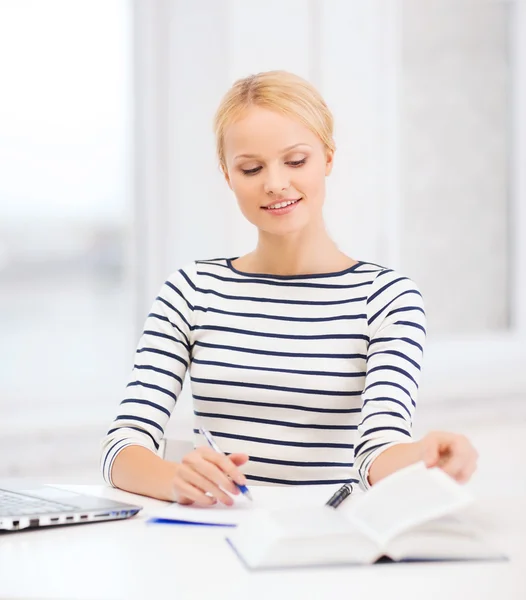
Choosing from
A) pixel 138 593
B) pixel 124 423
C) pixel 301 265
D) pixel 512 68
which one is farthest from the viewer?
pixel 512 68

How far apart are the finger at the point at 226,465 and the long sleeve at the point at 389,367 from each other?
22 centimetres

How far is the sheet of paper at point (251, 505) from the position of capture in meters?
1.02

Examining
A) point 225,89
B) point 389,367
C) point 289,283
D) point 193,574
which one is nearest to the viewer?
point 193,574

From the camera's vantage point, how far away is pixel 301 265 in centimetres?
157

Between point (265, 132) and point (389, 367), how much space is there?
16.6 inches

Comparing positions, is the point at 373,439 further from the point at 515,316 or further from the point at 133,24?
the point at 515,316

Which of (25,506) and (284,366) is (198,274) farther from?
(25,506)

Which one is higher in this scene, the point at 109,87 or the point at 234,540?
the point at 109,87

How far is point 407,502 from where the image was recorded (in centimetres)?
87

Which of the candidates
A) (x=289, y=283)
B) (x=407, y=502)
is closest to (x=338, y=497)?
(x=407, y=502)

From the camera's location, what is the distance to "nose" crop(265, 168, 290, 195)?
4.68ft

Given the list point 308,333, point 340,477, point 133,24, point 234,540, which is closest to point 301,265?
point 308,333

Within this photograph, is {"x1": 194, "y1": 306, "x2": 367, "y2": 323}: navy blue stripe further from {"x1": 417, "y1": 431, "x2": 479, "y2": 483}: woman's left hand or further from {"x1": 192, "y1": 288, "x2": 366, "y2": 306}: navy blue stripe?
{"x1": 417, "y1": 431, "x2": 479, "y2": 483}: woman's left hand

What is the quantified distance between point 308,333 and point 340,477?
24cm
